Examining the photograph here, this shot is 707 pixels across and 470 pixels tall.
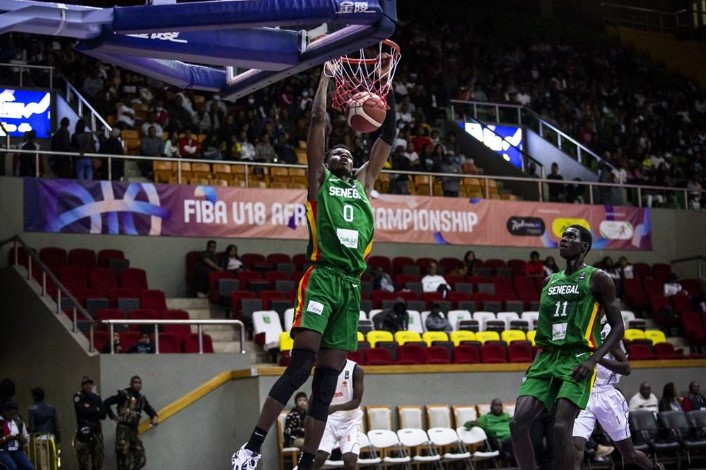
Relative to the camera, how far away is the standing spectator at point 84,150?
20188 millimetres

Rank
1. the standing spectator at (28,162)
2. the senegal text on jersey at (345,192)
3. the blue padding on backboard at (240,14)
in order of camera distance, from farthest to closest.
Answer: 1. the standing spectator at (28,162)
2. the blue padding on backboard at (240,14)
3. the senegal text on jersey at (345,192)

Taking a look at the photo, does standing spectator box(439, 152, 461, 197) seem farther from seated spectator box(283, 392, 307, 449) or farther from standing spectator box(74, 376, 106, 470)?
standing spectator box(74, 376, 106, 470)

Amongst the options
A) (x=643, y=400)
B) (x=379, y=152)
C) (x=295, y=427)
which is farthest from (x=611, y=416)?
(x=643, y=400)

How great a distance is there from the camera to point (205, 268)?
20.5 metres

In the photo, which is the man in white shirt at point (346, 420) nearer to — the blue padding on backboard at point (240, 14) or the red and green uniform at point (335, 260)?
the red and green uniform at point (335, 260)


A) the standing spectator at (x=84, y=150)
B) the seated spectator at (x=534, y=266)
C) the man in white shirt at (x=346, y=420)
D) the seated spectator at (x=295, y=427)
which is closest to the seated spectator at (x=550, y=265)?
the seated spectator at (x=534, y=266)

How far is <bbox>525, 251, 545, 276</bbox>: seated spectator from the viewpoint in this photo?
23359 millimetres

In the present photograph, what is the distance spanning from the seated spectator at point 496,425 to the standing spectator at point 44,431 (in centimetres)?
594

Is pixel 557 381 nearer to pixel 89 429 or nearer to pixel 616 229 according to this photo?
pixel 89 429

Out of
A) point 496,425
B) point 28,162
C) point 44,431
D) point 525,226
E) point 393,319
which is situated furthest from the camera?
point 525,226

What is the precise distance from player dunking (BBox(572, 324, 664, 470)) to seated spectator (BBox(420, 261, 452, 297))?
1037cm

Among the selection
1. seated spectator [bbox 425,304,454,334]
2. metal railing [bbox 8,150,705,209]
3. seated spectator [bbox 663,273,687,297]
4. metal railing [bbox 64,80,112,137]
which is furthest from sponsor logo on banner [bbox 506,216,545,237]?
metal railing [bbox 64,80,112,137]

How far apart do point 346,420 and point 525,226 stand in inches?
467

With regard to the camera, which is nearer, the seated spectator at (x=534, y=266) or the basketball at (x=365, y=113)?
the basketball at (x=365, y=113)
